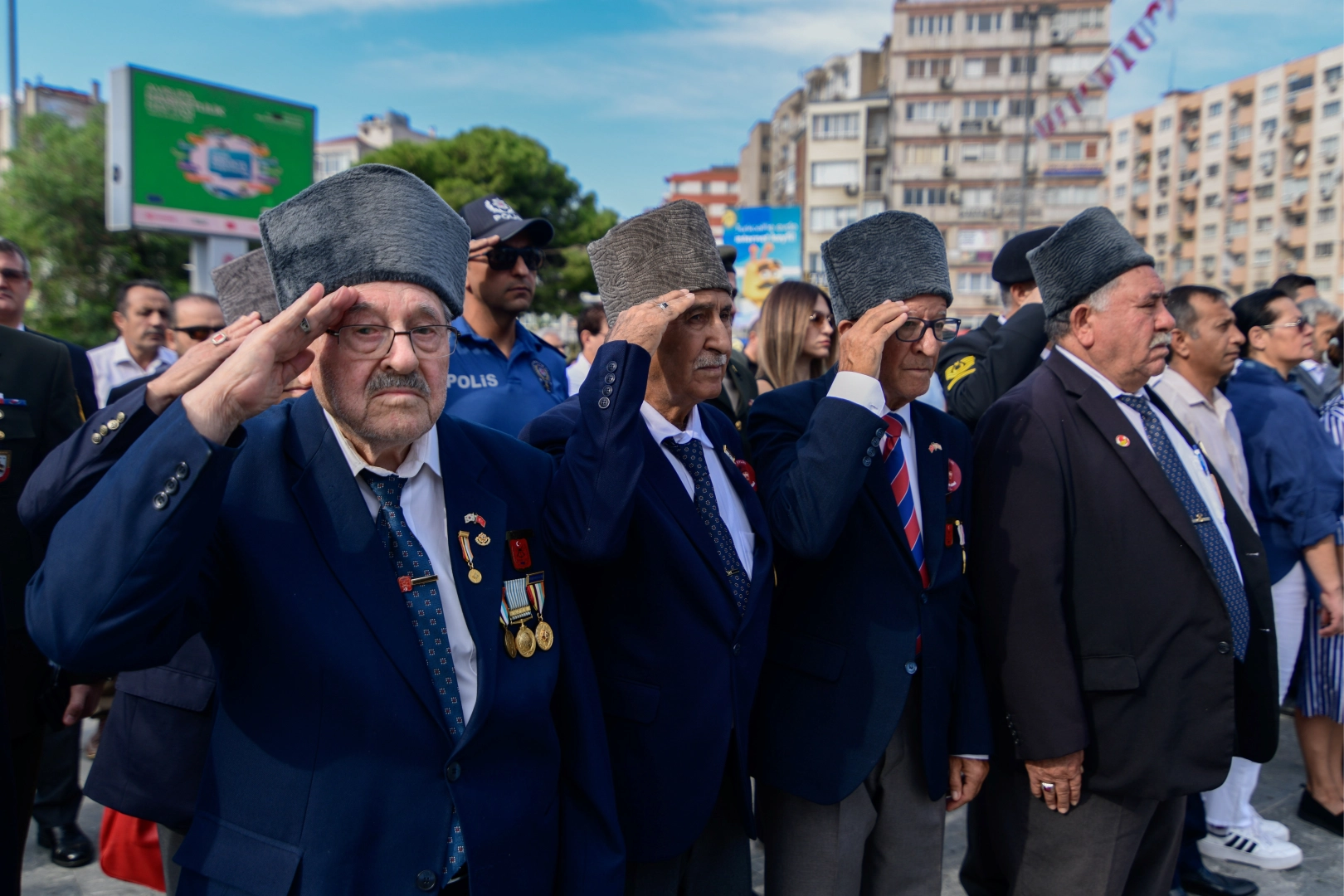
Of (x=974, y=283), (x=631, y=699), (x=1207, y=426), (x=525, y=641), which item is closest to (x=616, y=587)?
(x=631, y=699)

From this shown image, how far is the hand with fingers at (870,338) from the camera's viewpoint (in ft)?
7.52

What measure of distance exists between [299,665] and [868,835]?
1644 mm

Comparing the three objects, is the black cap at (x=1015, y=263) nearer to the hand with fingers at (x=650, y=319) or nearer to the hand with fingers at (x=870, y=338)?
the hand with fingers at (x=870, y=338)

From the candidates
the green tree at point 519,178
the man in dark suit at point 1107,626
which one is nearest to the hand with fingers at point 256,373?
the man in dark suit at point 1107,626

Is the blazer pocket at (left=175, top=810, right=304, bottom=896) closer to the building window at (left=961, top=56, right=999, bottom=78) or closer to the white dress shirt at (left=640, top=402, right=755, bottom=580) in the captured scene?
the white dress shirt at (left=640, top=402, right=755, bottom=580)

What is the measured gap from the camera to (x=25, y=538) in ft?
9.41

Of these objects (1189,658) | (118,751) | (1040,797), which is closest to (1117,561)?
(1189,658)

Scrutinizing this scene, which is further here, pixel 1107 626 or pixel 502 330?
pixel 502 330

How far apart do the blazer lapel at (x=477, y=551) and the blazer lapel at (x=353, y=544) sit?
0.10 meters

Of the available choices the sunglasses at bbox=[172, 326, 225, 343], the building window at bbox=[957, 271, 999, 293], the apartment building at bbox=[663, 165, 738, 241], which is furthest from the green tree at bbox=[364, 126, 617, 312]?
the apartment building at bbox=[663, 165, 738, 241]

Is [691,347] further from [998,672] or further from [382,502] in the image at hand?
[998,672]

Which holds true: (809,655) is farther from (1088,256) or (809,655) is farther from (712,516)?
(1088,256)

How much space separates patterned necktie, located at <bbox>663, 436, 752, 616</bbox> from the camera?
87.4 inches

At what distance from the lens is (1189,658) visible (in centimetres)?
264
